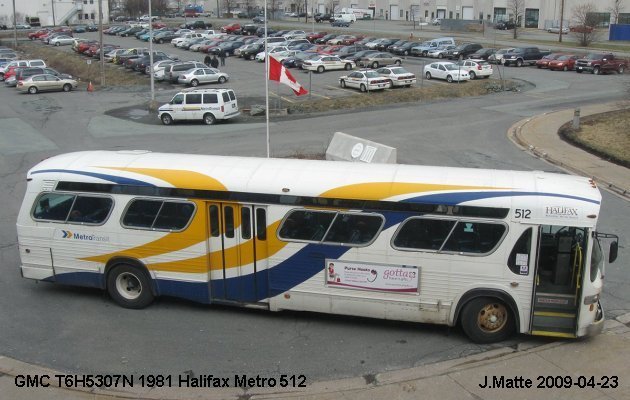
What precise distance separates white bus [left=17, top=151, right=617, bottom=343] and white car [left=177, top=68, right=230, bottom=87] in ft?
110

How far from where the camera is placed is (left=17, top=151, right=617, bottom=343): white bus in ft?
30.4

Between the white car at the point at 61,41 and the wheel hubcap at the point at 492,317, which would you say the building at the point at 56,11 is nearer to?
the white car at the point at 61,41

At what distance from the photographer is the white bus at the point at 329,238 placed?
9.26 meters

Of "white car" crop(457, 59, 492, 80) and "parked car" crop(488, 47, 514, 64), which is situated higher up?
"parked car" crop(488, 47, 514, 64)

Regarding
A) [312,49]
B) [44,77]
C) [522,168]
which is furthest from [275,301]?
[312,49]

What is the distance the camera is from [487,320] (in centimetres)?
967

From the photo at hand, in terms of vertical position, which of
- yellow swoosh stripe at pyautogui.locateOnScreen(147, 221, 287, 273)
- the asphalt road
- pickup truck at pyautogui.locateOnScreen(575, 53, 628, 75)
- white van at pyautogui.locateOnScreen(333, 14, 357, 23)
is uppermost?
white van at pyautogui.locateOnScreen(333, 14, 357, 23)

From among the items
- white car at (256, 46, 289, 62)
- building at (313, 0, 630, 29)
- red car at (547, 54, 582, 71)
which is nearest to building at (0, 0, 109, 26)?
building at (313, 0, 630, 29)

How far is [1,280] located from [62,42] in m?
76.7

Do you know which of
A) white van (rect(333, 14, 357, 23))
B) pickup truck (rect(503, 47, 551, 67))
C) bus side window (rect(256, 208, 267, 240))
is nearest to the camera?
bus side window (rect(256, 208, 267, 240))

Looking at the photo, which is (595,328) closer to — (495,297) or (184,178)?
(495,297)

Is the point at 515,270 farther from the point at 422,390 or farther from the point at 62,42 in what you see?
the point at 62,42

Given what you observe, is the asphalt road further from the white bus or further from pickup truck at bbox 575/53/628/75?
pickup truck at bbox 575/53/628/75

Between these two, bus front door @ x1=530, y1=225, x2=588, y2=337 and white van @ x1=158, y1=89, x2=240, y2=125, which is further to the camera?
white van @ x1=158, y1=89, x2=240, y2=125
